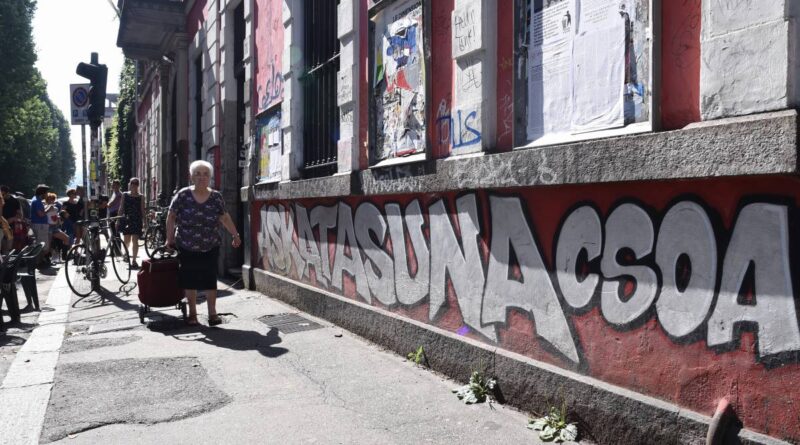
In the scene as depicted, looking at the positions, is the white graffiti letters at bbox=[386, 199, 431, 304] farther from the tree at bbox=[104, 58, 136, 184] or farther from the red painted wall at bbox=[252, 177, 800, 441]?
the tree at bbox=[104, 58, 136, 184]

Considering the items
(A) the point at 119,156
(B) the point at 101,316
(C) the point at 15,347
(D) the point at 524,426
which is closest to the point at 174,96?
(B) the point at 101,316

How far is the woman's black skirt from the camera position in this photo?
660cm

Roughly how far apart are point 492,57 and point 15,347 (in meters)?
4.99


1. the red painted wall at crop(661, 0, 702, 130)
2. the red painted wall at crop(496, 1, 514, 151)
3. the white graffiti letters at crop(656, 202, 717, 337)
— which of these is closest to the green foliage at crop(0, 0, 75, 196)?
the red painted wall at crop(496, 1, 514, 151)

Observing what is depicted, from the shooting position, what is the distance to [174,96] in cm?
1752

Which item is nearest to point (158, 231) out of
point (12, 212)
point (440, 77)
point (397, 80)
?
point (12, 212)

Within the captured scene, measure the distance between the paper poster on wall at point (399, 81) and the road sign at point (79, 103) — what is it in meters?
5.79

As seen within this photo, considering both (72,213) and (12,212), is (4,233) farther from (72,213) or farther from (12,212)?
(72,213)

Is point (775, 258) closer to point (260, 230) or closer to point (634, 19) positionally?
point (634, 19)

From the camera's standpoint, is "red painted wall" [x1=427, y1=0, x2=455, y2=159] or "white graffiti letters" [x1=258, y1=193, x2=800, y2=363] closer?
"white graffiti letters" [x1=258, y1=193, x2=800, y2=363]

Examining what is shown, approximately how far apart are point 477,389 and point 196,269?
→ 3558mm

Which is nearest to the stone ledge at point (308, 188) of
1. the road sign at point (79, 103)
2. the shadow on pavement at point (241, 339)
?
the shadow on pavement at point (241, 339)

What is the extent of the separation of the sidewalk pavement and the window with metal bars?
205 cm

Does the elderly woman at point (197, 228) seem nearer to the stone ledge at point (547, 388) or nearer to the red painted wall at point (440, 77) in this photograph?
the stone ledge at point (547, 388)
